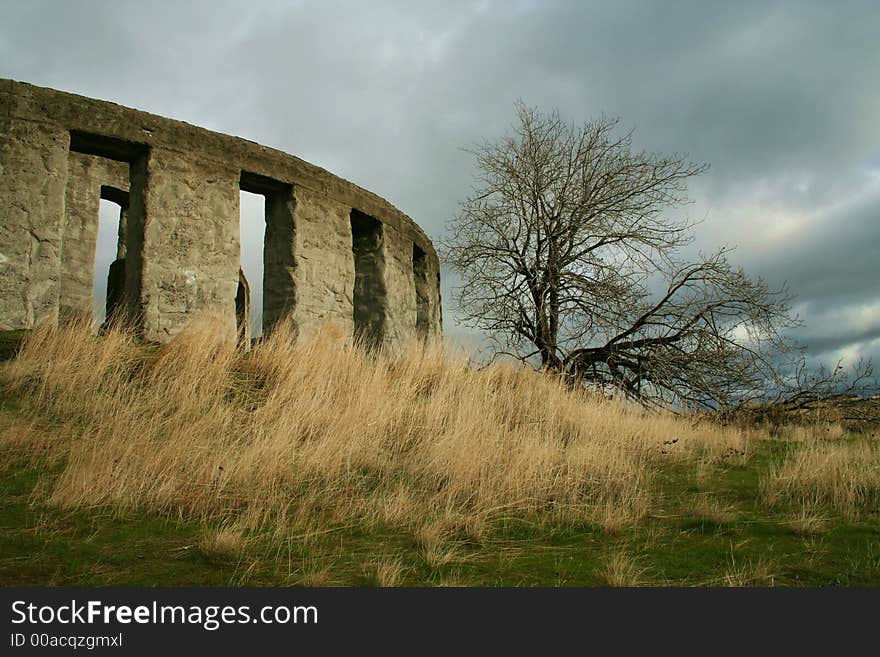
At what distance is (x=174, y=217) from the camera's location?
8141 millimetres

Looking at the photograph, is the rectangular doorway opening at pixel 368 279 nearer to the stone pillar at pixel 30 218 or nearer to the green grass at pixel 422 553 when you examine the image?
the stone pillar at pixel 30 218

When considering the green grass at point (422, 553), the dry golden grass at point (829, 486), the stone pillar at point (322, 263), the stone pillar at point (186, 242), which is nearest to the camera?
the green grass at point (422, 553)

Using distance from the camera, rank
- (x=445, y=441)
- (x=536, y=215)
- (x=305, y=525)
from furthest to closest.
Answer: (x=536, y=215), (x=445, y=441), (x=305, y=525)

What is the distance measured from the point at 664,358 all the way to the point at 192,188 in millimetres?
7229

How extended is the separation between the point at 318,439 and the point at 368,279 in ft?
18.7

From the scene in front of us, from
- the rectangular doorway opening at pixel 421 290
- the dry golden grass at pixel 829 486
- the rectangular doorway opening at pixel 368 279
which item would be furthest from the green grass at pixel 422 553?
the rectangular doorway opening at pixel 421 290

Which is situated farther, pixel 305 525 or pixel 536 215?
pixel 536 215

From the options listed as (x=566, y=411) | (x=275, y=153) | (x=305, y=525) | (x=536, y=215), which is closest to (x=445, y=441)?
(x=305, y=525)

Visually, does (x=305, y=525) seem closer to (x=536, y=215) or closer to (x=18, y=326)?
(x=18, y=326)

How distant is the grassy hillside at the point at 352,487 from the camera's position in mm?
3332

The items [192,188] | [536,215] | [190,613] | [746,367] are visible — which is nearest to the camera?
[190,613]

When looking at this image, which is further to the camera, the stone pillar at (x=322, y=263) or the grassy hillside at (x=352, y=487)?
the stone pillar at (x=322, y=263)

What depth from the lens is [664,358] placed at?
10555mm

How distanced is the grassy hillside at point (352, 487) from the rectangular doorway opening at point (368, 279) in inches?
125
